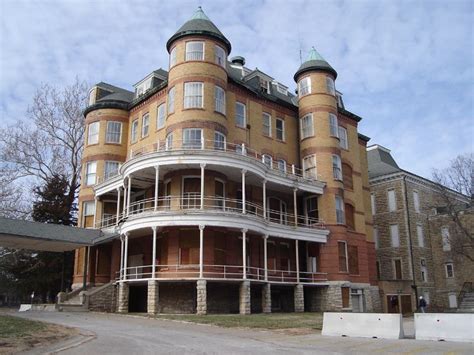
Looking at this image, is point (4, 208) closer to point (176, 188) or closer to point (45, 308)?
point (45, 308)

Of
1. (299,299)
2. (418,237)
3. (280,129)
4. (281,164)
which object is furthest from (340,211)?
(418,237)

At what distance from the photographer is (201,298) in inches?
979

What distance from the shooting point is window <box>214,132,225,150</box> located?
99.2 ft

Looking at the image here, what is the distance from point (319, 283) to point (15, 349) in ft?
79.5

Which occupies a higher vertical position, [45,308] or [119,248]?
[119,248]

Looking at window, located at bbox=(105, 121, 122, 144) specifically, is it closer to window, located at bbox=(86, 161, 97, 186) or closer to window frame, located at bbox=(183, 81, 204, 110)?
window, located at bbox=(86, 161, 97, 186)

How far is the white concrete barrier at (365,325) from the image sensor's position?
15094 mm

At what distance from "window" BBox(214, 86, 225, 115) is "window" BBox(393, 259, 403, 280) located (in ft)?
78.1

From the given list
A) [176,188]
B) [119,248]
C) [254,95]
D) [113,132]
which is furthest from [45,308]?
[254,95]

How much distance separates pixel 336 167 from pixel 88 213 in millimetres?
18533

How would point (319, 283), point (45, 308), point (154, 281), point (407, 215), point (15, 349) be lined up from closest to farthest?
point (15, 349), point (154, 281), point (45, 308), point (319, 283), point (407, 215)

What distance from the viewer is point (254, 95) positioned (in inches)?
1373

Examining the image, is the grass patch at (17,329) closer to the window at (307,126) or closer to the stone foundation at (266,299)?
the stone foundation at (266,299)

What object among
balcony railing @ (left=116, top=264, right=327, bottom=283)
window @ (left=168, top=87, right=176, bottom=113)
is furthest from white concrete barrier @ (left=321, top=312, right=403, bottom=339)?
window @ (left=168, top=87, right=176, bottom=113)
